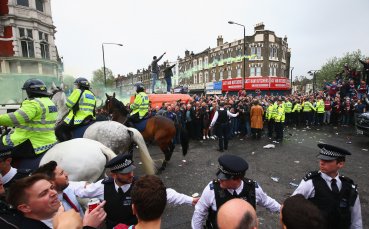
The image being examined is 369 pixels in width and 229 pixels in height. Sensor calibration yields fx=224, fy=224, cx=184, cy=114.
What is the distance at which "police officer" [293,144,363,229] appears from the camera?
7.88 ft

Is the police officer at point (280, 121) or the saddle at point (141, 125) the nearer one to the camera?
the saddle at point (141, 125)

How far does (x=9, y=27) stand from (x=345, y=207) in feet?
116

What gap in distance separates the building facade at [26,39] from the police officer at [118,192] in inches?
1166

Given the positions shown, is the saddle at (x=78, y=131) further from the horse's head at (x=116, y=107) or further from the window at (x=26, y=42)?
the window at (x=26, y=42)

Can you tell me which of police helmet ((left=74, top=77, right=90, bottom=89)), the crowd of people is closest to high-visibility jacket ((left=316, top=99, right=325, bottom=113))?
the crowd of people

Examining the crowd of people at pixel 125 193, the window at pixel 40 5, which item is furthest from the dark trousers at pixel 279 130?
the window at pixel 40 5

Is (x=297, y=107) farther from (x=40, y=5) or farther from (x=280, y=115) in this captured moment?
(x=40, y=5)

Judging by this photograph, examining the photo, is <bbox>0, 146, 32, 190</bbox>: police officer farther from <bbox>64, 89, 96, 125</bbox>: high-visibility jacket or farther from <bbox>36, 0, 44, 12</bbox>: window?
<bbox>36, 0, 44, 12</bbox>: window

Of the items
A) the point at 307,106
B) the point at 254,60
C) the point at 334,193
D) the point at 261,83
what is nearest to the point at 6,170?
the point at 334,193

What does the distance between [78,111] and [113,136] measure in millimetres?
929

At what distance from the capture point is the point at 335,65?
49562mm

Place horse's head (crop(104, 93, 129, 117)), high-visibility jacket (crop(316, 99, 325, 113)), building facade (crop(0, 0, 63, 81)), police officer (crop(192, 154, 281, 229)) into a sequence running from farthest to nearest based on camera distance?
building facade (crop(0, 0, 63, 81)) → high-visibility jacket (crop(316, 99, 325, 113)) → horse's head (crop(104, 93, 129, 117)) → police officer (crop(192, 154, 281, 229))

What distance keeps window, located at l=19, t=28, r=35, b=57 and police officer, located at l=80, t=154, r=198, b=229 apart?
32833 mm

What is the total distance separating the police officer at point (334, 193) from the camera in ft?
7.88
